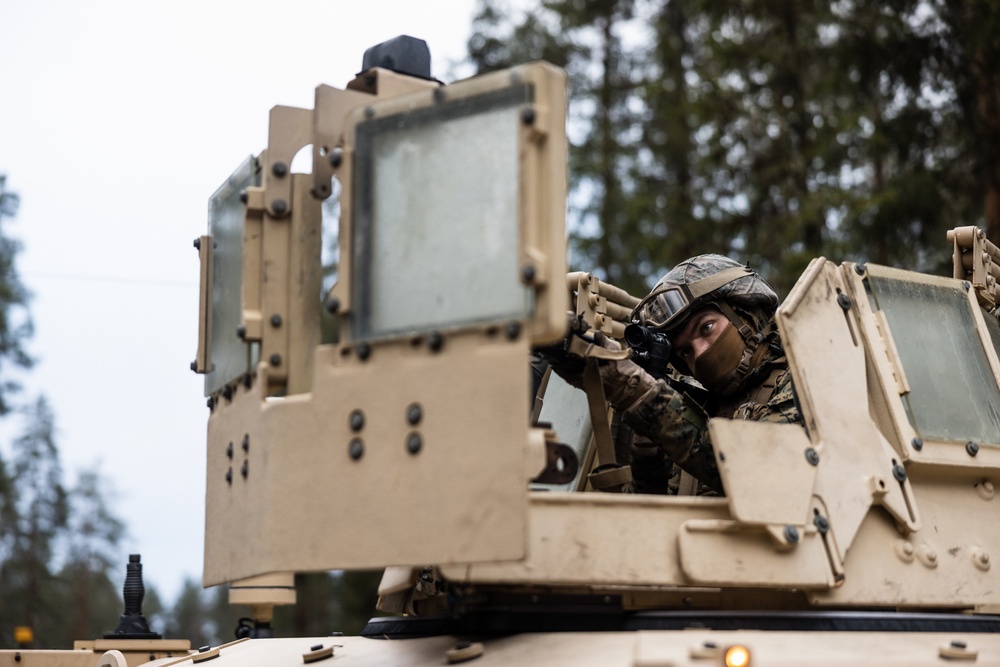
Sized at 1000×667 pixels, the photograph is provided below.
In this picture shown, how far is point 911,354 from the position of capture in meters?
4.83

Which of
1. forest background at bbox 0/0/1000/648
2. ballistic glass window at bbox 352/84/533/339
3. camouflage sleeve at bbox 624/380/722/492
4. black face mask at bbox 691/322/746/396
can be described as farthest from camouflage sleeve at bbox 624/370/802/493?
forest background at bbox 0/0/1000/648

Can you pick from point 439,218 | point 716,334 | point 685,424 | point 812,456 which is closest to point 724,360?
point 716,334

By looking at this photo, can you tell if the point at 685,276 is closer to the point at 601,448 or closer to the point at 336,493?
the point at 601,448

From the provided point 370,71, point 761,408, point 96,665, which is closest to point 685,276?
point 761,408

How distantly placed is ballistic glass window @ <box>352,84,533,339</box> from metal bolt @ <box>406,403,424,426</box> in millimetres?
203

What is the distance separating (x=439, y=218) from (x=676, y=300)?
2101mm

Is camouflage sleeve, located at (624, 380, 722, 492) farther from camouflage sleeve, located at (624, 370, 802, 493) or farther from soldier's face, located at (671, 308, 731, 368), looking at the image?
soldier's face, located at (671, 308, 731, 368)

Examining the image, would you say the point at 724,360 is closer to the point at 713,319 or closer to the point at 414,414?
the point at 713,319

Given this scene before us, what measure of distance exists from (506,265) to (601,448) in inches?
61.8

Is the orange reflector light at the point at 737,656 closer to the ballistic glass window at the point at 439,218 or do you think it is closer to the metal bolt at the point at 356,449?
the ballistic glass window at the point at 439,218

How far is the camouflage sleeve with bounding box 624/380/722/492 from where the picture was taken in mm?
4738

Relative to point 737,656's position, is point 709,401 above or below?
above

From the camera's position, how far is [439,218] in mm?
3588

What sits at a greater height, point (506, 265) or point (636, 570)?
point (506, 265)
